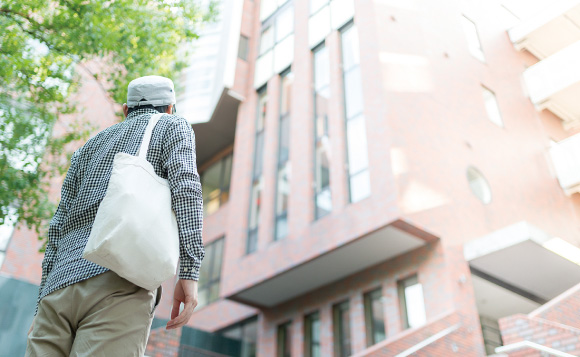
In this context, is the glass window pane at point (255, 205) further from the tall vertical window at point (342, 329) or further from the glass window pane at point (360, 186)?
the glass window pane at point (360, 186)

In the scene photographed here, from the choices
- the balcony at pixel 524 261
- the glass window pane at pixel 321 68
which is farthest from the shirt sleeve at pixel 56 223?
the glass window pane at pixel 321 68

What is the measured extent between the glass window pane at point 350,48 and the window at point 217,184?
8757 millimetres

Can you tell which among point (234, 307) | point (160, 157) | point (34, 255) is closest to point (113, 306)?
point (160, 157)

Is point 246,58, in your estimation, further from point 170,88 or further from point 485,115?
point 170,88

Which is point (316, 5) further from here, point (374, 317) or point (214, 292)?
point (214, 292)

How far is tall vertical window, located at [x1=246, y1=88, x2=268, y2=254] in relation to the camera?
671 inches

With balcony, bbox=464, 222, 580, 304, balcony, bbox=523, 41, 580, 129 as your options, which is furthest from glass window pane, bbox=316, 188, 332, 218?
balcony, bbox=523, 41, 580, 129

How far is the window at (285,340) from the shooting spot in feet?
52.2

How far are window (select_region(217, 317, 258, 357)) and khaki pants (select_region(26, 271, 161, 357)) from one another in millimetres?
16139

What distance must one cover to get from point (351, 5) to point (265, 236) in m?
7.44

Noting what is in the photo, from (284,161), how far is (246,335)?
19.2ft

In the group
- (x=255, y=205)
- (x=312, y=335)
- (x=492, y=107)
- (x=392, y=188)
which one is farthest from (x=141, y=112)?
(x=492, y=107)

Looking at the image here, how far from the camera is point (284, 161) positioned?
56.2 ft

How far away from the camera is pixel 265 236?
1605cm
